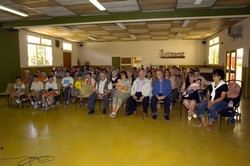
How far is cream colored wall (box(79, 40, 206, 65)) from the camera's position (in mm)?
13977

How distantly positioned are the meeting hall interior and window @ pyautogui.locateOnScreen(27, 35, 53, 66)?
0.06 m

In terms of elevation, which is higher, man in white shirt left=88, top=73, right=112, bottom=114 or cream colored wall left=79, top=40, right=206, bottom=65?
cream colored wall left=79, top=40, right=206, bottom=65

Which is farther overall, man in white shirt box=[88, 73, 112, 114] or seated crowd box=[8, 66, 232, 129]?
man in white shirt box=[88, 73, 112, 114]

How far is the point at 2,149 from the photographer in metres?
3.14

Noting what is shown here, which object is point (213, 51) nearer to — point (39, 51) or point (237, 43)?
point (237, 43)

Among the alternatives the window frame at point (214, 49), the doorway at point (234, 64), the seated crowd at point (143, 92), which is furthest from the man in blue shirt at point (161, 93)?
the window frame at point (214, 49)

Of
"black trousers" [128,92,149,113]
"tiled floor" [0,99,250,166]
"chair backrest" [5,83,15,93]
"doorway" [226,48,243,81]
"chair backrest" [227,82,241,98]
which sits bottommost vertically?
"tiled floor" [0,99,250,166]

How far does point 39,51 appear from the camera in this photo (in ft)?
35.6

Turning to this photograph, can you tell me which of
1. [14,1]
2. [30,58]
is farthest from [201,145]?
[30,58]

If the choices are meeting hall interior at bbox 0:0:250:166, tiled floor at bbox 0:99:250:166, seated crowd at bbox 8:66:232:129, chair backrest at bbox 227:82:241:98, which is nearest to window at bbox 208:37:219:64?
meeting hall interior at bbox 0:0:250:166

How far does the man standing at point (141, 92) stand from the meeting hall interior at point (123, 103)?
0.03 metres

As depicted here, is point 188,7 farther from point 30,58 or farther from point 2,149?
point 30,58

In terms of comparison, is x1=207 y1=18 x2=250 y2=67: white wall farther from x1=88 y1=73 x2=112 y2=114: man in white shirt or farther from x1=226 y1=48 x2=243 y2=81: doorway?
x1=88 y1=73 x2=112 y2=114: man in white shirt

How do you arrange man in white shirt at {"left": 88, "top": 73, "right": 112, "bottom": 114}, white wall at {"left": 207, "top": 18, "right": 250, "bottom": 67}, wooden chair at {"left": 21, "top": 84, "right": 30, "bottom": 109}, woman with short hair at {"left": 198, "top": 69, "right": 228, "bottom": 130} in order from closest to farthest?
woman with short hair at {"left": 198, "top": 69, "right": 228, "bottom": 130}
man in white shirt at {"left": 88, "top": 73, "right": 112, "bottom": 114}
wooden chair at {"left": 21, "top": 84, "right": 30, "bottom": 109}
white wall at {"left": 207, "top": 18, "right": 250, "bottom": 67}
